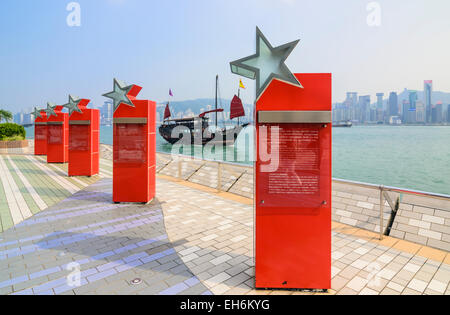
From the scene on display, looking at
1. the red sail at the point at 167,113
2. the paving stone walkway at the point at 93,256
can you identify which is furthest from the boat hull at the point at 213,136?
the paving stone walkway at the point at 93,256

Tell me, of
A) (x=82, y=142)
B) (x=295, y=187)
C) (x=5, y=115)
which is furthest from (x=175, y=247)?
(x=5, y=115)

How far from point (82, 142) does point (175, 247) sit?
28.2ft

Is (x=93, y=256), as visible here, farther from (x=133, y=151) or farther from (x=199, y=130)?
(x=199, y=130)

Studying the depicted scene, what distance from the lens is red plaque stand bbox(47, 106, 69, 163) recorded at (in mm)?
14555

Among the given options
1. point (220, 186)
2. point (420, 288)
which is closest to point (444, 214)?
point (420, 288)

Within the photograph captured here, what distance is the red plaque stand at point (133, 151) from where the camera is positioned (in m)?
6.90

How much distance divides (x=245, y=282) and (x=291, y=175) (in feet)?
4.63

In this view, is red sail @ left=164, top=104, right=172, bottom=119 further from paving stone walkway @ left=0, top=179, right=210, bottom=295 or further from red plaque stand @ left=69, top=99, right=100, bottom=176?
paving stone walkway @ left=0, top=179, right=210, bottom=295

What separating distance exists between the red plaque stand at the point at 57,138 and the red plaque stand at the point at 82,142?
4.36 meters

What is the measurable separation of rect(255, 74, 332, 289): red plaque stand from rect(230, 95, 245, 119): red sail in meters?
45.1

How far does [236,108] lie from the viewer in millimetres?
48062

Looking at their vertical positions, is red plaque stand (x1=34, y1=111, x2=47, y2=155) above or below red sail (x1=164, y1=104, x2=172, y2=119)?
below

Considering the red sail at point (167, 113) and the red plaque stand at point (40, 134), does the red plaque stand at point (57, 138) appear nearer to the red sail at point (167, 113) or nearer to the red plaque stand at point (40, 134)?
the red plaque stand at point (40, 134)

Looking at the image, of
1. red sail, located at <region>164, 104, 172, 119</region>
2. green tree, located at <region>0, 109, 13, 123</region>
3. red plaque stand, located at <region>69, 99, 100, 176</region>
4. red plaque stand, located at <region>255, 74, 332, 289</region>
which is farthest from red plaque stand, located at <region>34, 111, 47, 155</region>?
red sail, located at <region>164, 104, 172, 119</region>
